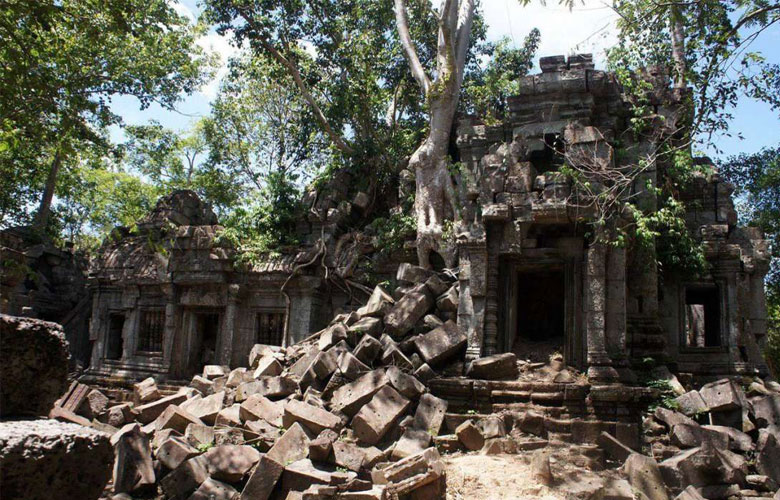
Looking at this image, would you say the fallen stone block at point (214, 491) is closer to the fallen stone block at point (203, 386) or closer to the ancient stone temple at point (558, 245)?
the fallen stone block at point (203, 386)

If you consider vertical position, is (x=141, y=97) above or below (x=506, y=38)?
below

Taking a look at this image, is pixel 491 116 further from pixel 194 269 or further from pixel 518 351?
pixel 194 269

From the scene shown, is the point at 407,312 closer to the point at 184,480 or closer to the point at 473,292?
the point at 473,292

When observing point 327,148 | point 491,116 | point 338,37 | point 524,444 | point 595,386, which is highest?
point 338,37

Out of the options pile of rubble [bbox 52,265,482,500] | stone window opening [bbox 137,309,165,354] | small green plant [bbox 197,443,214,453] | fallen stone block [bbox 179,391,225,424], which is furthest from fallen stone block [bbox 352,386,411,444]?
stone window opening [bbox 137,309,165,354]

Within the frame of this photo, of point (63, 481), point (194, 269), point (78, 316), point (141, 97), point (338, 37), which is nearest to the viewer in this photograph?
point (63, 481)

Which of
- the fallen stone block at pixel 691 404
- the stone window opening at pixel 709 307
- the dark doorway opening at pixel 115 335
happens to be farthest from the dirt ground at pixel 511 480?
the dark doorway opening at pixel 115 335

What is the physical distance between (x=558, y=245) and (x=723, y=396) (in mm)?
3020

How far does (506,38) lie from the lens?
16688 millimetres

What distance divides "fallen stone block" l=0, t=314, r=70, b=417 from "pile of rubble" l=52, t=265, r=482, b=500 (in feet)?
11.6

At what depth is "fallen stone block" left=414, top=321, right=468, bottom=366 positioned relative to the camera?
8719 millimetres

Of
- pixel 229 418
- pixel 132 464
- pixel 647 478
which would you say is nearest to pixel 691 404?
pixel 647 478

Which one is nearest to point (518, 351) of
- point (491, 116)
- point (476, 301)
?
point (476, 301)

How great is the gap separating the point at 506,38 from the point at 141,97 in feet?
31.8
